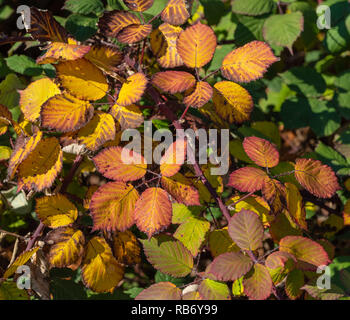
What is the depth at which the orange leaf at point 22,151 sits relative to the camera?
0.99 metres

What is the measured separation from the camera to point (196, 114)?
1310 millimetres

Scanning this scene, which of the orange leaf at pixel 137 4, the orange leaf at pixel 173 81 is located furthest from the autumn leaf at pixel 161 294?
the orange leaf at pixel 137 4

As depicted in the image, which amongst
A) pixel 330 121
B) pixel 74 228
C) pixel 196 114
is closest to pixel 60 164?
pixel 74 228

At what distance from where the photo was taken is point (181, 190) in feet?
3.13

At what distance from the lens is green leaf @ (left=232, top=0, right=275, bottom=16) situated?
57.6 inches

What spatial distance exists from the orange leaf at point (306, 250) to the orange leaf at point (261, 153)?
22 centimetres

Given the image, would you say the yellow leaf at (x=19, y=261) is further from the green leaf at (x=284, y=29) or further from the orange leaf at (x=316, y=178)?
the green leaf at (x=284, y=29)

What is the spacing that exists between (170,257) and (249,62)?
0.54 metres

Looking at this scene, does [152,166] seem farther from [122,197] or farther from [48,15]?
[48,15]

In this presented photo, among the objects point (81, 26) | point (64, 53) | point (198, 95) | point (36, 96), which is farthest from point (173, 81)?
point (81, 26)

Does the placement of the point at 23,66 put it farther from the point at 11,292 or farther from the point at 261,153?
the point at 261,153

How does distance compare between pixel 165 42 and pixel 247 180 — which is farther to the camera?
pixel 165 42
